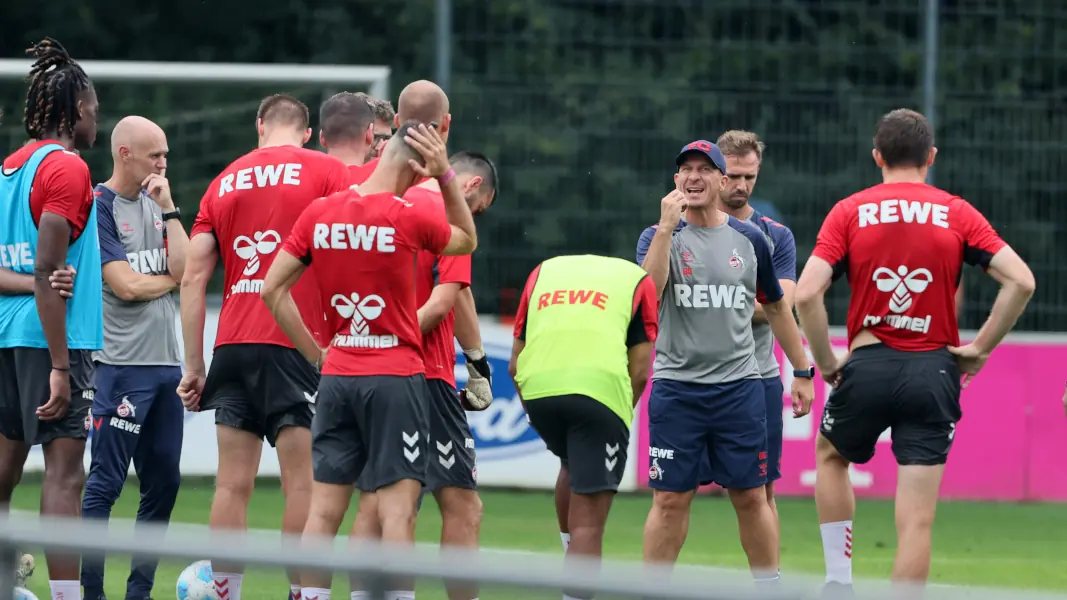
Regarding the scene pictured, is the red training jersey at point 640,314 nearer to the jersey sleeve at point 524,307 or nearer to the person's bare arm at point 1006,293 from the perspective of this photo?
the jersey sleeve at point 524,307

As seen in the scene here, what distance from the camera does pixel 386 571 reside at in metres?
2.84

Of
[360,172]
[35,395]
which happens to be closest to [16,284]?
[35,395]

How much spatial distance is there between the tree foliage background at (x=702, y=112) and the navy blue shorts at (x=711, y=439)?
19.7ft

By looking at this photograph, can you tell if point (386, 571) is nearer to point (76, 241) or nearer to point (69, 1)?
point (76, 241)

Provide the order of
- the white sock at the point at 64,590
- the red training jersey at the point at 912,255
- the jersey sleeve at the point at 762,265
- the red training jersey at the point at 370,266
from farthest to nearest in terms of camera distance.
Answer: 1. the jersey sleeve at the point at 762,265
2. the red training jersey at the point at 912,255
3. the red training jersey at the point at 370,266
4. the white sock at the point at 64,590

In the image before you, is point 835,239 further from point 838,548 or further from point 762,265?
point 838,548

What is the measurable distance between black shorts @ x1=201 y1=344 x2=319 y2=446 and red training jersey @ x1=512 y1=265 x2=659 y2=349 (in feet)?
2.93

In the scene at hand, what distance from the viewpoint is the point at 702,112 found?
505 inches

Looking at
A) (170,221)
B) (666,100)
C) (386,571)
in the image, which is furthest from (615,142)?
(386,571)

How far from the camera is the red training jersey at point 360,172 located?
625 cm

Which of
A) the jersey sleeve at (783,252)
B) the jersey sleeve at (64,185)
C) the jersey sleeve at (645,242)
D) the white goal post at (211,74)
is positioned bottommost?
the jersey sleeve at (783,252)

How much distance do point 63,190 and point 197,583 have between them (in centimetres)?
224

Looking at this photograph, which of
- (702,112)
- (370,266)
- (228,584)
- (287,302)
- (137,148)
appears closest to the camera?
(228,584)

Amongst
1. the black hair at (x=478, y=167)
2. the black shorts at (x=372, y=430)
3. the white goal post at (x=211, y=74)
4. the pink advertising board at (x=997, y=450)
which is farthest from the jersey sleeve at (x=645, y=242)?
the white goal post at (x=211, y=74)
